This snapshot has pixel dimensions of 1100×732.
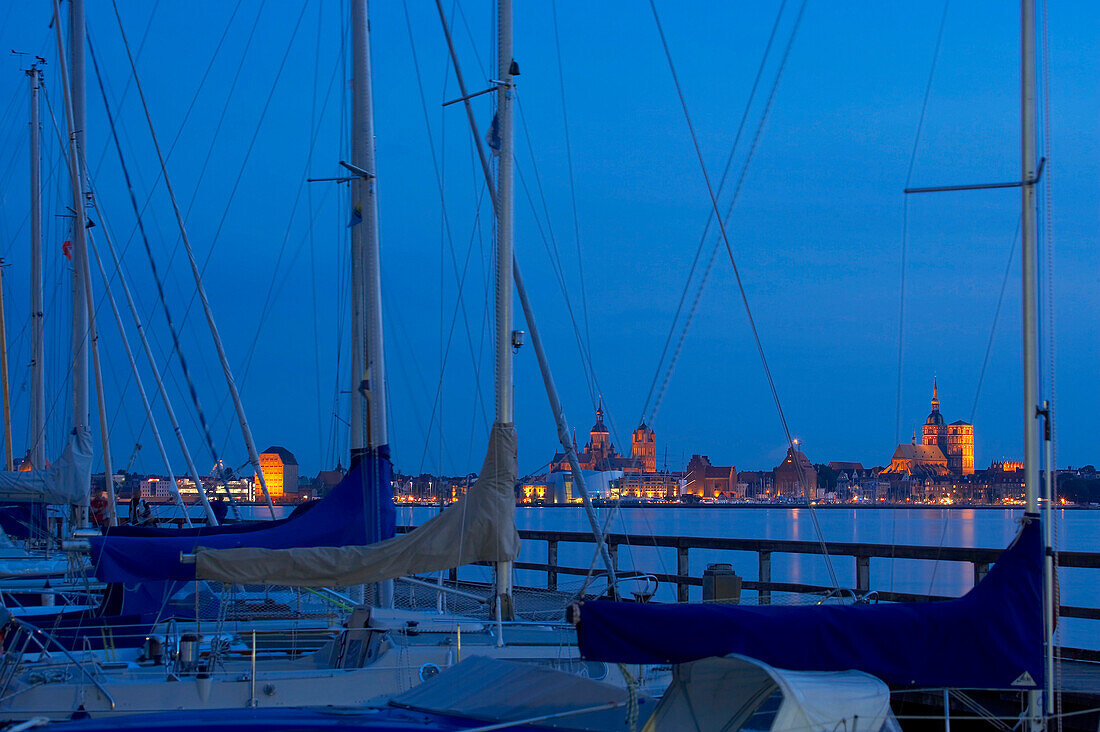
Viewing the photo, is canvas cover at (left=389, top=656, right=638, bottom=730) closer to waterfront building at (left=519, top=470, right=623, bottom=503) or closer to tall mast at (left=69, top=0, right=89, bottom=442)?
waterfront building at (left=519, top=470, right=623, bottom=503)

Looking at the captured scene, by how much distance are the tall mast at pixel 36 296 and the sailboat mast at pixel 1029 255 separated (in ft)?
78.5

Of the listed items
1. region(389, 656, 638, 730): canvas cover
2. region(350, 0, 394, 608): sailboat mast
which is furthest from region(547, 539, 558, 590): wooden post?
region(389, 656, 638, 730): canvas cover

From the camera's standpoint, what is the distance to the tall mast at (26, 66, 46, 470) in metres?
27.4

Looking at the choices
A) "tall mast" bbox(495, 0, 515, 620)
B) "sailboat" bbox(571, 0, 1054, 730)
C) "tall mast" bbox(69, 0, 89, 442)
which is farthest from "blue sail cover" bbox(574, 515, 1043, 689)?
"tall mast" bbox(69, 0, 89, 442)

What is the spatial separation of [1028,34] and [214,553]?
784 centimetres

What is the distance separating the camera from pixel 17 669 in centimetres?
910

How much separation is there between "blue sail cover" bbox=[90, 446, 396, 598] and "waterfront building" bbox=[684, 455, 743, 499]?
158375mm

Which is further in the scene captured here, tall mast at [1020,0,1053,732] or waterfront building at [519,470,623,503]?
waterfront building at [519,470,623,503]

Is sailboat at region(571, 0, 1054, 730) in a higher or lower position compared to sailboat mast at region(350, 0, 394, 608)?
lower

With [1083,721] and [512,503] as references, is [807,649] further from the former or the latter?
[1083,721]

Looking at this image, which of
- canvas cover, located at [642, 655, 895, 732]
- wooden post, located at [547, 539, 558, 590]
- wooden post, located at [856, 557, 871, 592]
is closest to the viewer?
canvas cover, located at [642, 655, 895, 732]

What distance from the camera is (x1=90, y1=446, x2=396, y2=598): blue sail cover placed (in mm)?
10375

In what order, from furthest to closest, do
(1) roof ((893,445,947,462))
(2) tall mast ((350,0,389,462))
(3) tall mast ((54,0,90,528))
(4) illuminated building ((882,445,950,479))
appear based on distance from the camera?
(4) illuminated building ((882,445,950,479)) → (1) roof ((893,445,947,462)) → (3) tall mast ((54,0,90,528)) → (2) tall mast ((350,0,389,462))

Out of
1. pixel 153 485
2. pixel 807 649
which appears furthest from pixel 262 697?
pixel 153 485
